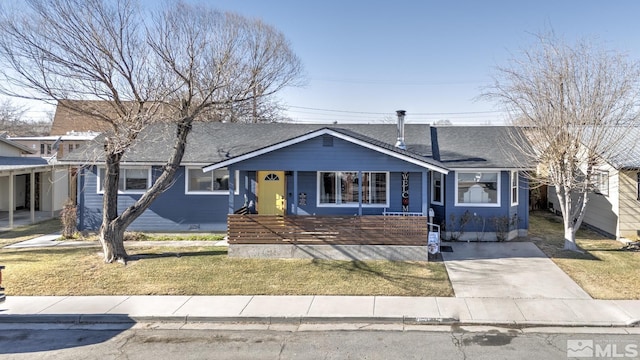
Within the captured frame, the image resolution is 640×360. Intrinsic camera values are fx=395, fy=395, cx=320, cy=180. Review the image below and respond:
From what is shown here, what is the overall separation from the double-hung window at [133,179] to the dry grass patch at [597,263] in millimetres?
14300

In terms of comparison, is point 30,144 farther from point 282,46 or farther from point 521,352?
point 521,352

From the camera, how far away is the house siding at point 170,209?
601 inches

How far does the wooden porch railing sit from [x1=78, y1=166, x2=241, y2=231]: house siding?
412 centimetres

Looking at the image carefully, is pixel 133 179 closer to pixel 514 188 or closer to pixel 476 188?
pixel 476 188

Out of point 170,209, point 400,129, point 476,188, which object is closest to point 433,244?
point 476,188

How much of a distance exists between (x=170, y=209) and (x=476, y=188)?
11.5m

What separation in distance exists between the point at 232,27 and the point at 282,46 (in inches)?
424

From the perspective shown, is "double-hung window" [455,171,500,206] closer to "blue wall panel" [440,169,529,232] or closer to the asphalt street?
"blue wall panel" [440,169,529,232]

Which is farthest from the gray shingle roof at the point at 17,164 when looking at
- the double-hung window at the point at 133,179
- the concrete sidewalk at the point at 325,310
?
the concrete sidewalk at the point at 325,310

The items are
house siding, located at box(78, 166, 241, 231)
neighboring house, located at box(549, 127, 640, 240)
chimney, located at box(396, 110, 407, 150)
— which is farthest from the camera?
house siding, located at box(78, 166, 241, 231)

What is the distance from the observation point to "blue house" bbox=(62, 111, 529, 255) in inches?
469

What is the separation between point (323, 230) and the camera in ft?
37.4

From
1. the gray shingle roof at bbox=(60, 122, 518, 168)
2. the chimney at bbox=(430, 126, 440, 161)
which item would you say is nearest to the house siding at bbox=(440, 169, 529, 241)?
the gray shingle roof at bbox=(60, 122, 518, 168)

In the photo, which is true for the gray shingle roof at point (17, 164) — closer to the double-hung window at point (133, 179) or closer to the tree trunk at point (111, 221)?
the double-hung window at point (133, 179)
